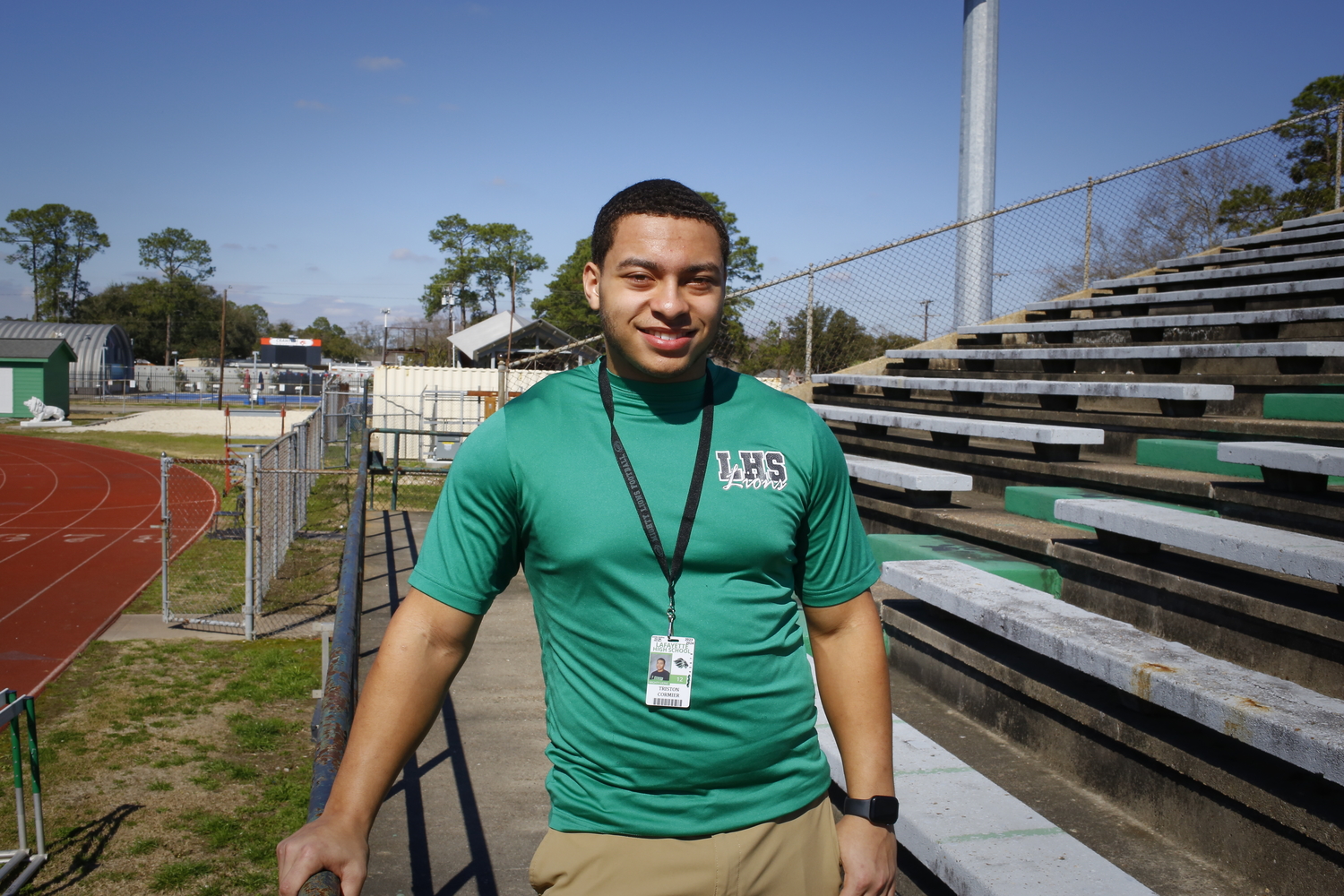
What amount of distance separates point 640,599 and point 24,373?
46.0 m

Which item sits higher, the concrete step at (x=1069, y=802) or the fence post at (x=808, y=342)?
the fence post at (x=808, y=342)

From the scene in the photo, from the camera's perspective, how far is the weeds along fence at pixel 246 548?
970 cm

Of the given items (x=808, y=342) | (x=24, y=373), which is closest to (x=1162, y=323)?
(x=808, y=342)

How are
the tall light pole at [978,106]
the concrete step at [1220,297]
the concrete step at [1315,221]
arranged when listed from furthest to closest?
the tall light pole at [978,106] < the concrete step at [1315,221] < the concrete step at [1220,297]

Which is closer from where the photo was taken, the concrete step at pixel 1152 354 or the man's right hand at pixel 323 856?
the man's right hand at pixel 323 856

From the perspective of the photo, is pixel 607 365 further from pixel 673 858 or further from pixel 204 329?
pixel 204 329

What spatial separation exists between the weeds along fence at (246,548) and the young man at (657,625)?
331 inches

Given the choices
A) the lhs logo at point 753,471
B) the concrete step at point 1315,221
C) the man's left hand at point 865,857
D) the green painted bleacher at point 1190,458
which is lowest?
the man's left hand at point 865,857

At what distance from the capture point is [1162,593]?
10.9 ft

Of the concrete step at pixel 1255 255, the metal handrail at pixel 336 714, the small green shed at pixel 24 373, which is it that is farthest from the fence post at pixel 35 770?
the small green shed at pixel 24 373

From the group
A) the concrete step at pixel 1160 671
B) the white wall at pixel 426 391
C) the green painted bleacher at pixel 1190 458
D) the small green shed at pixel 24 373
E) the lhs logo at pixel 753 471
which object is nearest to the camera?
the lhs logo at pixel 753 471

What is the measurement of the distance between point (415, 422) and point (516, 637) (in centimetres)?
1921

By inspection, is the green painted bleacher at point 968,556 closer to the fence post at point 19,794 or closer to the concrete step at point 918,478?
the concrete step at point 918,478

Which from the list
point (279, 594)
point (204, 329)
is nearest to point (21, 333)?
point (204, 329)
